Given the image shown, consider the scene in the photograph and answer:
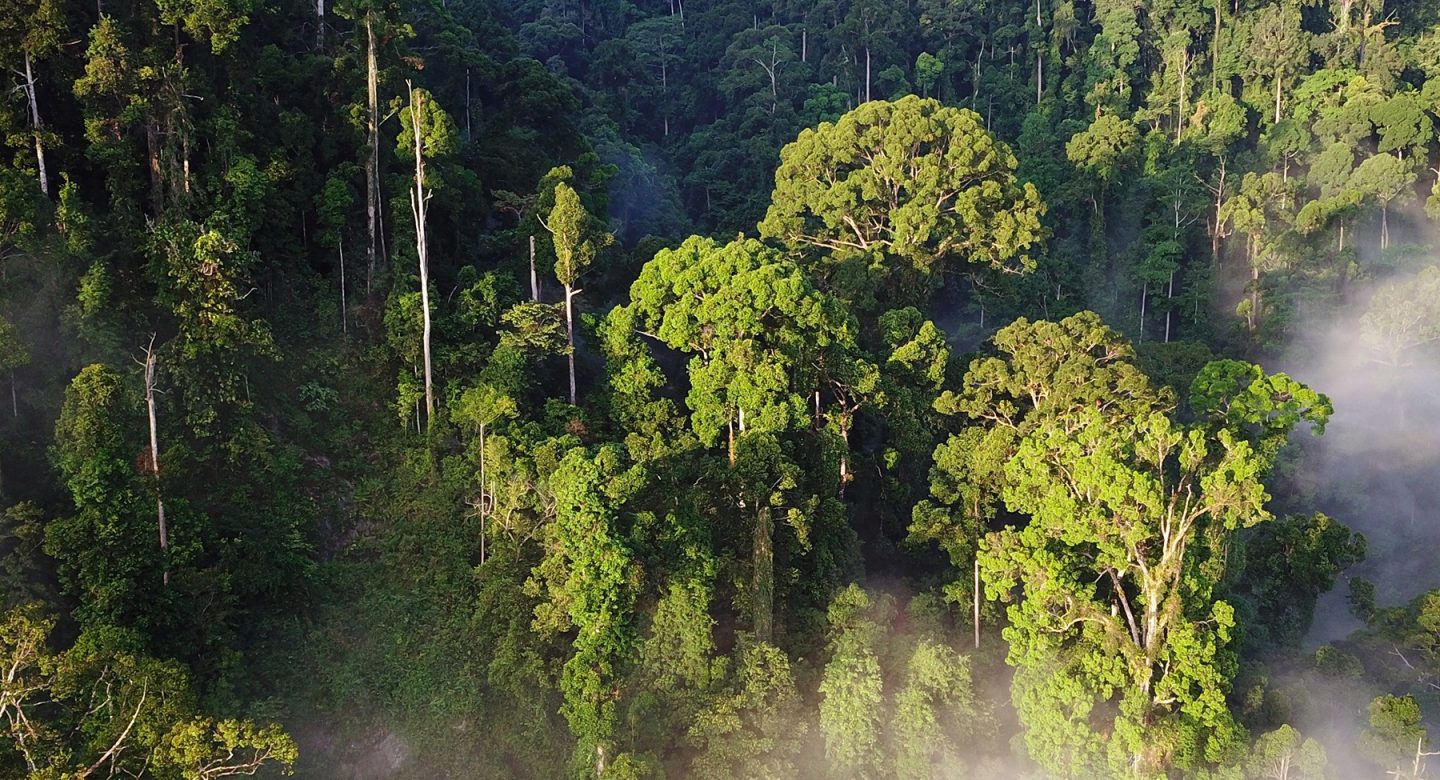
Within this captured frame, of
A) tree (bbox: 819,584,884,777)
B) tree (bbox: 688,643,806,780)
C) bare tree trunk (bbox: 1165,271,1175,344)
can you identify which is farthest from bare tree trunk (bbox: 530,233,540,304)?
bare tree trunk (bbox: 1165,271,1175,344)

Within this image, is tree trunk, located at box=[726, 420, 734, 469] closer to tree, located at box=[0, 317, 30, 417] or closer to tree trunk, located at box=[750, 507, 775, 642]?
tree trunk, located at box=[750, 507, 775, 642]

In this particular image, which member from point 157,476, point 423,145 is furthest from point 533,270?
point 157,476

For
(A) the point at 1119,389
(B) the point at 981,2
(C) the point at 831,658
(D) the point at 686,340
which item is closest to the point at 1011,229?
(A) the point at 1119,389

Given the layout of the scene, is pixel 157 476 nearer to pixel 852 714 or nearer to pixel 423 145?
pixel 423 145

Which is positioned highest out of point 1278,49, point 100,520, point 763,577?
point 1278,49

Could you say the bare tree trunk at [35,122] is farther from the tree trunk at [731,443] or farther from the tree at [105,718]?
the tree trunk at [731,443]

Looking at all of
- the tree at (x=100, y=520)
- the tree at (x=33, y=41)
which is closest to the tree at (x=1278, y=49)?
the tree at (x=33, y=41)
